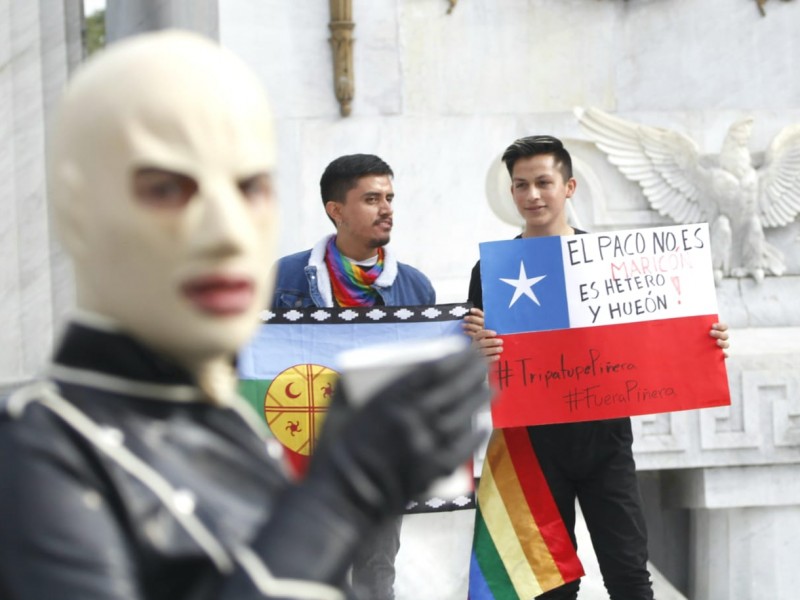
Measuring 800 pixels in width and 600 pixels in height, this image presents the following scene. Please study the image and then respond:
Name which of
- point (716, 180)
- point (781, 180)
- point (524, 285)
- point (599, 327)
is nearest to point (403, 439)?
point (524, 285)

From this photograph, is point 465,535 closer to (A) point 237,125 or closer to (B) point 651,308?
(B) point 651,308

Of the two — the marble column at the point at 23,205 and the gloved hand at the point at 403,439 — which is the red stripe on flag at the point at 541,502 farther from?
the gloved hand at the point at 403,439

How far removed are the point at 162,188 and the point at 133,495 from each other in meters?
0.27

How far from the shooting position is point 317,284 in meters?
4.95

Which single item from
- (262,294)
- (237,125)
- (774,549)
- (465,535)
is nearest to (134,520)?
(262,294)

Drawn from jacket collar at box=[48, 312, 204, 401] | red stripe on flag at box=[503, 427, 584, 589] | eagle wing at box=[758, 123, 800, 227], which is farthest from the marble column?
jacket collar at box=[48, 312, 204, 401]

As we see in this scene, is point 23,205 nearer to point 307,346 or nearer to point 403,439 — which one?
point 307,346

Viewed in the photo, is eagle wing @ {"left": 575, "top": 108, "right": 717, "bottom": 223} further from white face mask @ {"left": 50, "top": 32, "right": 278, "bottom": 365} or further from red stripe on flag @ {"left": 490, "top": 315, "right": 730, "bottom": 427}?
white face mask @ {"left": 50, "top": 32, "right": 278, "bottom": 365}

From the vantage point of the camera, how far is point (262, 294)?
1.47 metres

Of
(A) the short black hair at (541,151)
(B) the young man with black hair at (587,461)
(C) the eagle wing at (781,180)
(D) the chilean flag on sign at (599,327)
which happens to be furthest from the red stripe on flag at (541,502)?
(C) the eagle wing at (781,180)

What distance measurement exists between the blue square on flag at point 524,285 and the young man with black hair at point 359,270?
244mm

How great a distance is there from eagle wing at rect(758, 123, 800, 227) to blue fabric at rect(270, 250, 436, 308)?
2667mm

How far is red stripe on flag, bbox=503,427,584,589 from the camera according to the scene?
5.06 m

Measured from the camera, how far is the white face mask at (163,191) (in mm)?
1372
